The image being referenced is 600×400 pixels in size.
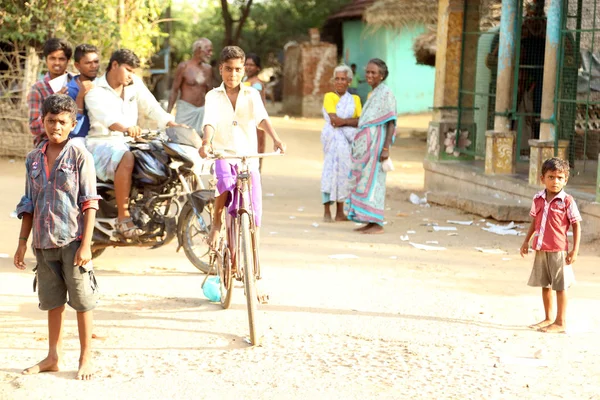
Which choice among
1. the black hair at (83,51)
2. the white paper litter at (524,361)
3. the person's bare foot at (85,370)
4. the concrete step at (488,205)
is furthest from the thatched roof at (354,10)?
the person's bare foot at (85,370)

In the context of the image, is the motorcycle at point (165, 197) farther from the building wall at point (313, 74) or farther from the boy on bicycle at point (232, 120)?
the building wall at point (313, 74)

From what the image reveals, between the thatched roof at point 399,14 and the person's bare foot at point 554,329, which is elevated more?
the thatched roof at point 399,14

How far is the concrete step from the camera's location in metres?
9.64

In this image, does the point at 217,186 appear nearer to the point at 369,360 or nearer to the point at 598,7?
the point at 369,360

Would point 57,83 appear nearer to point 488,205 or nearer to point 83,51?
point 83,51

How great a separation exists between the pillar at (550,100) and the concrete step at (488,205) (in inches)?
18.0

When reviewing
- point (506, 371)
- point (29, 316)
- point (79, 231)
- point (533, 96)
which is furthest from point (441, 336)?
A: point (533, 96)

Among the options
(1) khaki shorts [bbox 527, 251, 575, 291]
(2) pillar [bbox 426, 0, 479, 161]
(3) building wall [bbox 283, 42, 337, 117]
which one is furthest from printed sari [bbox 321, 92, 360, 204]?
(3) building wall [bbox 283, 42, 337, 117]

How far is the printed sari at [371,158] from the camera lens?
8.96m

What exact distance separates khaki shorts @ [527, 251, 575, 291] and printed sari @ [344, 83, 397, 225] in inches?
141

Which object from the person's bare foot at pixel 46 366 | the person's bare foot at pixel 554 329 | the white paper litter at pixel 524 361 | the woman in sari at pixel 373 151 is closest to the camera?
the person's bare foot at pixel 46 366

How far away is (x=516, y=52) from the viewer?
10891 mm

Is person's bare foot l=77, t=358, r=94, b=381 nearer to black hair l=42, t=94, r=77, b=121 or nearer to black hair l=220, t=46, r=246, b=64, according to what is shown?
black hair l=42, t=94, r=77, b=121

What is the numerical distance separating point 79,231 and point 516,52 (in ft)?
25.2
